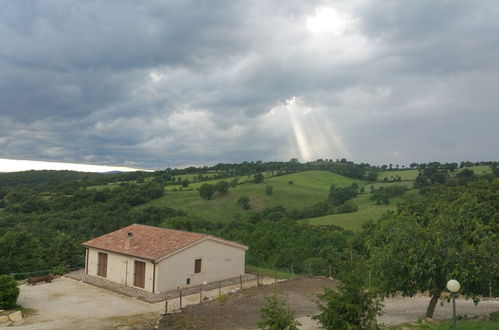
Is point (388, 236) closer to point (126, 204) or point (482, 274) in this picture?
point (482, 274)

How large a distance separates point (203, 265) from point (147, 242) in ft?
13.7

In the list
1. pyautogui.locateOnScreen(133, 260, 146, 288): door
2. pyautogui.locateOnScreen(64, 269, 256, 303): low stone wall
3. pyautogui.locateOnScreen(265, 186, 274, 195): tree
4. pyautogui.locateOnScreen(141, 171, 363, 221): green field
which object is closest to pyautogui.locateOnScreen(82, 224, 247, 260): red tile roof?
pyautogui.locateOnScreen(133, 260, 146, 288): door

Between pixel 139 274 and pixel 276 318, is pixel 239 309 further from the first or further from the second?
pixel 276 318

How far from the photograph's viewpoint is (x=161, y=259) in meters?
23.9

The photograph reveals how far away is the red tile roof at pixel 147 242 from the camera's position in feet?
82.3

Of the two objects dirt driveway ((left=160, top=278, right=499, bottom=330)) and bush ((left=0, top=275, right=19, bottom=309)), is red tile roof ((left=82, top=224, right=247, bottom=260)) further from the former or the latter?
bush ((left=0, top=275, right=19, bottom=309))

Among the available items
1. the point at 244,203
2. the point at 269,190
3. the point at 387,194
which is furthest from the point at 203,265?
the point at 269,190

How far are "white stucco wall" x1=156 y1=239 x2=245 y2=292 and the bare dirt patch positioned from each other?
11.7 ft

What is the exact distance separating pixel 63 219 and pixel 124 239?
44.8 metres

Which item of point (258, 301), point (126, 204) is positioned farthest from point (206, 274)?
point (126, 204)

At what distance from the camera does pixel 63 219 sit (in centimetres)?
6706

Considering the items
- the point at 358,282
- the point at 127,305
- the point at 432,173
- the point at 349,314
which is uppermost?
the point at 432,173

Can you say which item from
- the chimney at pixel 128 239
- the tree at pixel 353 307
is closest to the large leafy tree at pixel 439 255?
the tree at pixel 353 307

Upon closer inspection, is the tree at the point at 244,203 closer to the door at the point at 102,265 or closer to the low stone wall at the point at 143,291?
the low stone wall at the point at 143,291
